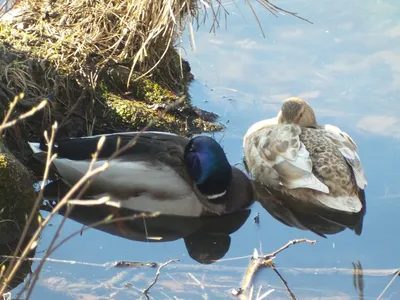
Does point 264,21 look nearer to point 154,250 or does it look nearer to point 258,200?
point 258,200

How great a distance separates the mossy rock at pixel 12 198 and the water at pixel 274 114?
0.24 metres

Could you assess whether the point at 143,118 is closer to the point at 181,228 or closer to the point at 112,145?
the point at 112,145

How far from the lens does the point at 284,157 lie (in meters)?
6.44

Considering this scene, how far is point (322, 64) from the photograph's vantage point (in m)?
8.05

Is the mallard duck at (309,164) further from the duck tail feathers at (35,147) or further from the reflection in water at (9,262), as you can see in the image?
the reflection in water at (9,262)

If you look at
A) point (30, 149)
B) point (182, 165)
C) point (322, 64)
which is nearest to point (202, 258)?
point (182, 165)

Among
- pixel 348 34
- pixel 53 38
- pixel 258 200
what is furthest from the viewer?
pixel 348 34

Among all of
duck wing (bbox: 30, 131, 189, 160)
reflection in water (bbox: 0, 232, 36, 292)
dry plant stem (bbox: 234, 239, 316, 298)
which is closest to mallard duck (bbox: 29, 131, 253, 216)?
duck wing (bbox: 30, 131, 189, 160)

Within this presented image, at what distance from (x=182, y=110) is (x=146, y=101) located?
1.05 ft

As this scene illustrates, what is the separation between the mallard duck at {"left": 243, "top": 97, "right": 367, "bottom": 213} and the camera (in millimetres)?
6266

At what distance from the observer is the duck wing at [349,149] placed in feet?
20.7

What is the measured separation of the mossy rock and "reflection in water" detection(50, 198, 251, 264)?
0.53 metres

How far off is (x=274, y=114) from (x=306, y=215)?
145cm

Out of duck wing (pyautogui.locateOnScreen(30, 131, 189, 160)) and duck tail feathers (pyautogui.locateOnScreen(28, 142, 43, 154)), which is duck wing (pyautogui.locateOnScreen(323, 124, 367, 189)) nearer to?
duck wing (pyautogui.locateOnScreen(30, 131, 189, 160))
